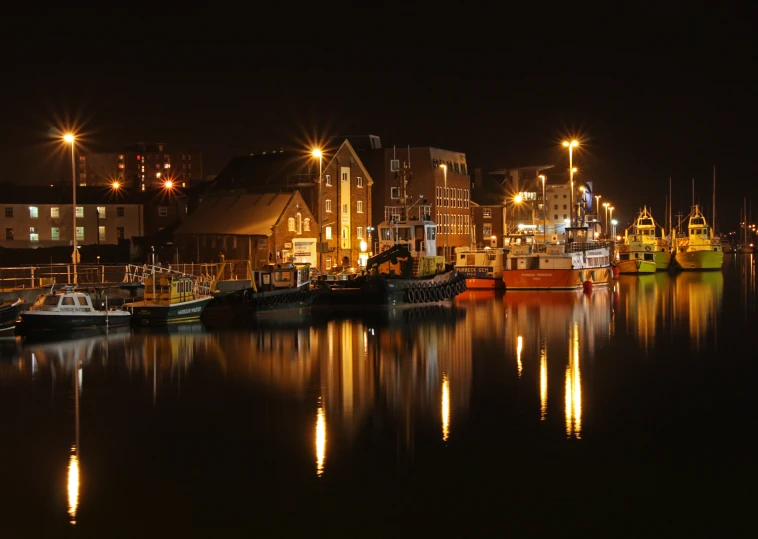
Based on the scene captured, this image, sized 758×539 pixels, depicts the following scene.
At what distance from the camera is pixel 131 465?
60.4 ft

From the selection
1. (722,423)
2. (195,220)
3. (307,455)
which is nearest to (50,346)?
(307,455)

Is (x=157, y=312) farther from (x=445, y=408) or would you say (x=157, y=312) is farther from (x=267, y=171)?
(x=267, y=171)

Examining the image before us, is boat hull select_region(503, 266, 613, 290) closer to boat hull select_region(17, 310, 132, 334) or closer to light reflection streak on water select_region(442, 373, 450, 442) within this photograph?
boat hull select_region(17, 310, 132, 334)

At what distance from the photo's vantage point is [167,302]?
41469 millimetres

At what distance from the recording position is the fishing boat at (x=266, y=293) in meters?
46.9

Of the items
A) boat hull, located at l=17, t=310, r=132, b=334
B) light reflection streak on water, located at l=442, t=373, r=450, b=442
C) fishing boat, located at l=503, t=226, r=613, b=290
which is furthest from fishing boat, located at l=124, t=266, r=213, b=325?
fishing boat, located at l=503, t=226, r=613, b=290

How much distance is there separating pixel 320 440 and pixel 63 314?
Answer: 20.6 m

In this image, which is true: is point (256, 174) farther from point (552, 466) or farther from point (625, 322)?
point (552, 466)

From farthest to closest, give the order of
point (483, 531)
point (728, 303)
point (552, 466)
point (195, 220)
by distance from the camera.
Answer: point (195, 220) → point (728, 303) → point (552, 466) → point (483, 531)

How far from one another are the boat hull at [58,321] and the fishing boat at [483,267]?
34692 mm

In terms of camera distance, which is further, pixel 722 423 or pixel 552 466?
pixel 722 423

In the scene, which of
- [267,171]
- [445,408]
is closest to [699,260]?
[267,171]

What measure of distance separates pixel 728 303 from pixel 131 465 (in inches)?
1827

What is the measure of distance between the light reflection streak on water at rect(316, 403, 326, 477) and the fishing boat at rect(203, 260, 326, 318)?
23397 millimetres
